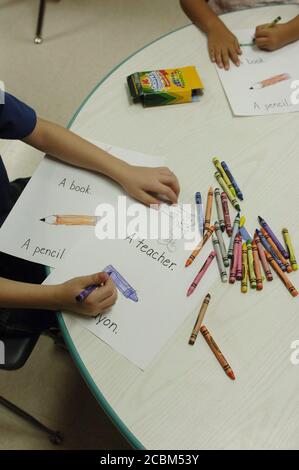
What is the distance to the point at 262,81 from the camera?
850 mm

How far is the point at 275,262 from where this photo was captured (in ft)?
2.06

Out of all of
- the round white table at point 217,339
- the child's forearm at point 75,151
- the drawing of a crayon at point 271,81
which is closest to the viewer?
the round white table at point 217,339

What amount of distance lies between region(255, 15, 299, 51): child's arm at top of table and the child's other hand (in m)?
0.05

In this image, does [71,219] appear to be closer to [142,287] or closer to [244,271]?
[142,287]

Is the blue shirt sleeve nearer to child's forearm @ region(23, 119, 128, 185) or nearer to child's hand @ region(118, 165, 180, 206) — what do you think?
child's forearm @ region(23, 119, 128, 185)

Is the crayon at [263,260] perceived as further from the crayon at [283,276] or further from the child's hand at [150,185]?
the child's hand at [150,185]

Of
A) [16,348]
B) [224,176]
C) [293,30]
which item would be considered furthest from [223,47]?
[16,348]

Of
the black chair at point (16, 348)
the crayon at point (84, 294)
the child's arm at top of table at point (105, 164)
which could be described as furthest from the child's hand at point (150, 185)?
the black chair at point (16, 348)

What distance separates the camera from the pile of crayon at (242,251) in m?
0.62

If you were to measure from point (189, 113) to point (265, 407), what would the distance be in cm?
56

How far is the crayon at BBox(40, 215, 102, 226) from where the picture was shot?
67 centimetres

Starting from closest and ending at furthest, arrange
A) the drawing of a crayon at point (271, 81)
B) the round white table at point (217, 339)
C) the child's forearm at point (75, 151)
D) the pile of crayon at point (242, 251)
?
the round white table at point (217, 339) → the pile of crayon at point (242, 251) → the child's forearm at point (75, 151) → the drawing of a crayon at point (271, 81)

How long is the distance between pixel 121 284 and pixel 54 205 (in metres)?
0.19

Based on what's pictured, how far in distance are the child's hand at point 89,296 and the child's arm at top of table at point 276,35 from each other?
0.66 m
